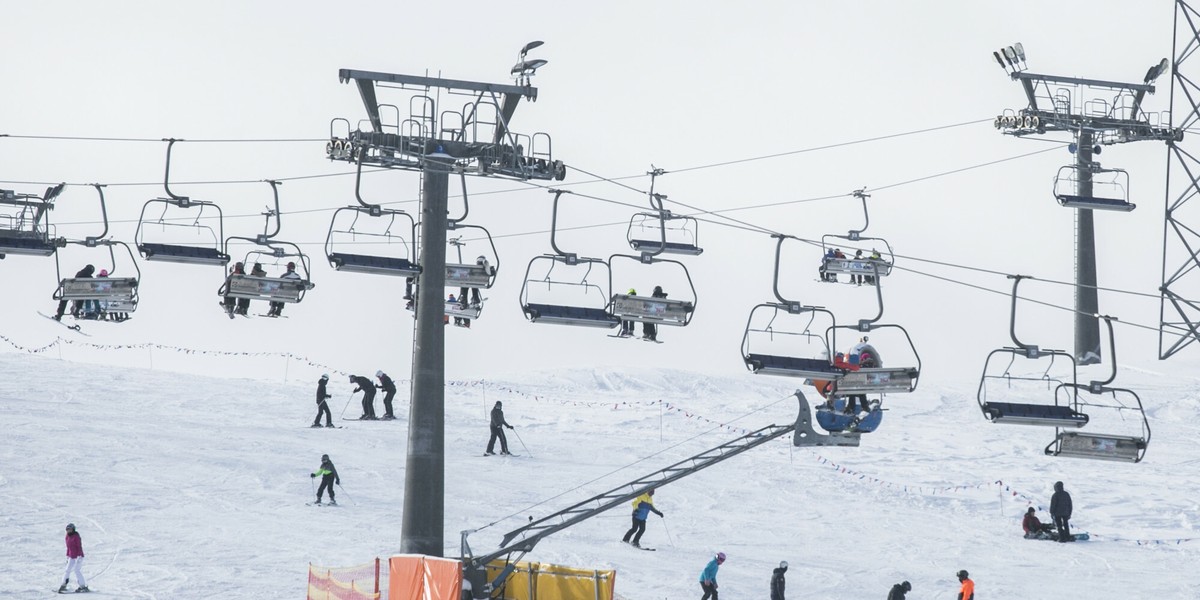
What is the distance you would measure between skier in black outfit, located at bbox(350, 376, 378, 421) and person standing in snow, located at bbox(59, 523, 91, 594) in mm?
14403

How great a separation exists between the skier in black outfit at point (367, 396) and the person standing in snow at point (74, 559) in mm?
14403

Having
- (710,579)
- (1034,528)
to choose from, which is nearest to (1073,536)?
(1034,528)

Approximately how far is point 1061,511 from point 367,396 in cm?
1668

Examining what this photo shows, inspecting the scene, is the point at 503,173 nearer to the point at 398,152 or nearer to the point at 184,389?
the point at 398,152

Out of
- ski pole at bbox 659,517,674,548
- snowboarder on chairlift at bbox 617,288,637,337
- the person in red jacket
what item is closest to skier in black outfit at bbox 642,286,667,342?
snowboarder on chairlift at bbox 617,288,637,337

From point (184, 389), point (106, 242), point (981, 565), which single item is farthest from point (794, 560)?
point (184, 389)

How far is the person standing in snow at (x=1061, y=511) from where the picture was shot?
111 ft

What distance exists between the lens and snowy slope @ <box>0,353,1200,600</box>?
29.6 meters

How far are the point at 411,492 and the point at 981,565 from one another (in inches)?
440

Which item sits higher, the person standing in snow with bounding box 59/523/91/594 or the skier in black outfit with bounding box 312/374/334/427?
the skier in black outfit with bounding box 312/374/334/427

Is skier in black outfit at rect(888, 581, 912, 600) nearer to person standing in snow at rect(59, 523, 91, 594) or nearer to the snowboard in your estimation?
the snowboard

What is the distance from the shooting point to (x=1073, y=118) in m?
50.5

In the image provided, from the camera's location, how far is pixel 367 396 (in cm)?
4141

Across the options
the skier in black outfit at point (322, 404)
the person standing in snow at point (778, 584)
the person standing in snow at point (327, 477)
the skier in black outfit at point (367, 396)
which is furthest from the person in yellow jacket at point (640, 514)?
the skier in black outfit at point (367, 396)
